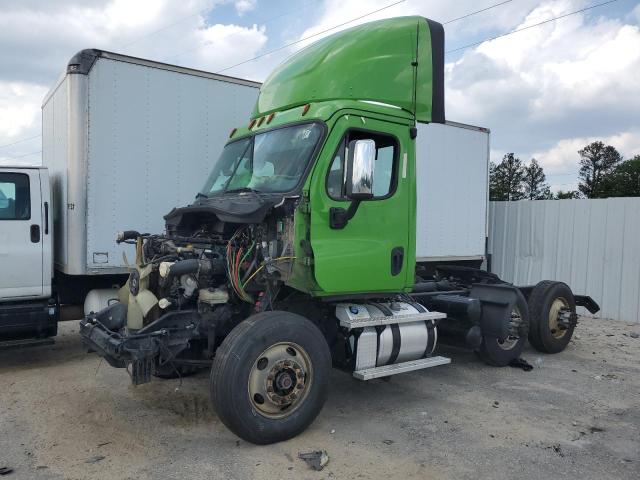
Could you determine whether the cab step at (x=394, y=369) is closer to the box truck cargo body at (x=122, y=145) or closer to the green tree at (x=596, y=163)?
the box truck cargo body at (x=122, y=145)

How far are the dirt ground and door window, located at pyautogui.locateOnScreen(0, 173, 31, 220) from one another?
6.09ft

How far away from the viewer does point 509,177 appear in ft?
237

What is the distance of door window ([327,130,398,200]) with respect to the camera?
482 centimetres

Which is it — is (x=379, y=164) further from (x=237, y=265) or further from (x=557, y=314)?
(x=557, y=314)

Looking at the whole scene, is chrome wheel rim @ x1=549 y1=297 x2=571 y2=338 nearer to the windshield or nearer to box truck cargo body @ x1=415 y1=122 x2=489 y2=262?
box truck cargo body @ x1=415 y1=122 x2=489 y2=262

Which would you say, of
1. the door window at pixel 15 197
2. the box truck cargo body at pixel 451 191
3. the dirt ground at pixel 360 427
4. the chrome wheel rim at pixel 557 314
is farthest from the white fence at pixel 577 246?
the door window at pixel 15 197

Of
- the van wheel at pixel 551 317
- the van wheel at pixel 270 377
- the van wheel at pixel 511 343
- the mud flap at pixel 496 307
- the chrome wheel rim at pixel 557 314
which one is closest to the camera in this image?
the van wheel at pixel 270 377

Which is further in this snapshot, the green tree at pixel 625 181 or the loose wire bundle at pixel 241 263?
the green tree at pixel 625 181

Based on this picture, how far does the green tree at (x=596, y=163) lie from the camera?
70688 millimetres

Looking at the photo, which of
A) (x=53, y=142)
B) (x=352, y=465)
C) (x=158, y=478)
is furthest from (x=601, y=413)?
(x=53, y=142)

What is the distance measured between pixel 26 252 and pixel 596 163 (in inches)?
3119

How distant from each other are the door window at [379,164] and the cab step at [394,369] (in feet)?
5.17

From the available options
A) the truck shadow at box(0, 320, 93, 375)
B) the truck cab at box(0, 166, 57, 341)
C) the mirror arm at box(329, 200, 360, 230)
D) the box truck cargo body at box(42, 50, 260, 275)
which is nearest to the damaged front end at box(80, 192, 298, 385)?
the mirror arm at box(329, 200, 360, 230)

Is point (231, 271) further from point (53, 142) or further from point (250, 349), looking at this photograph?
point (53, 142)
